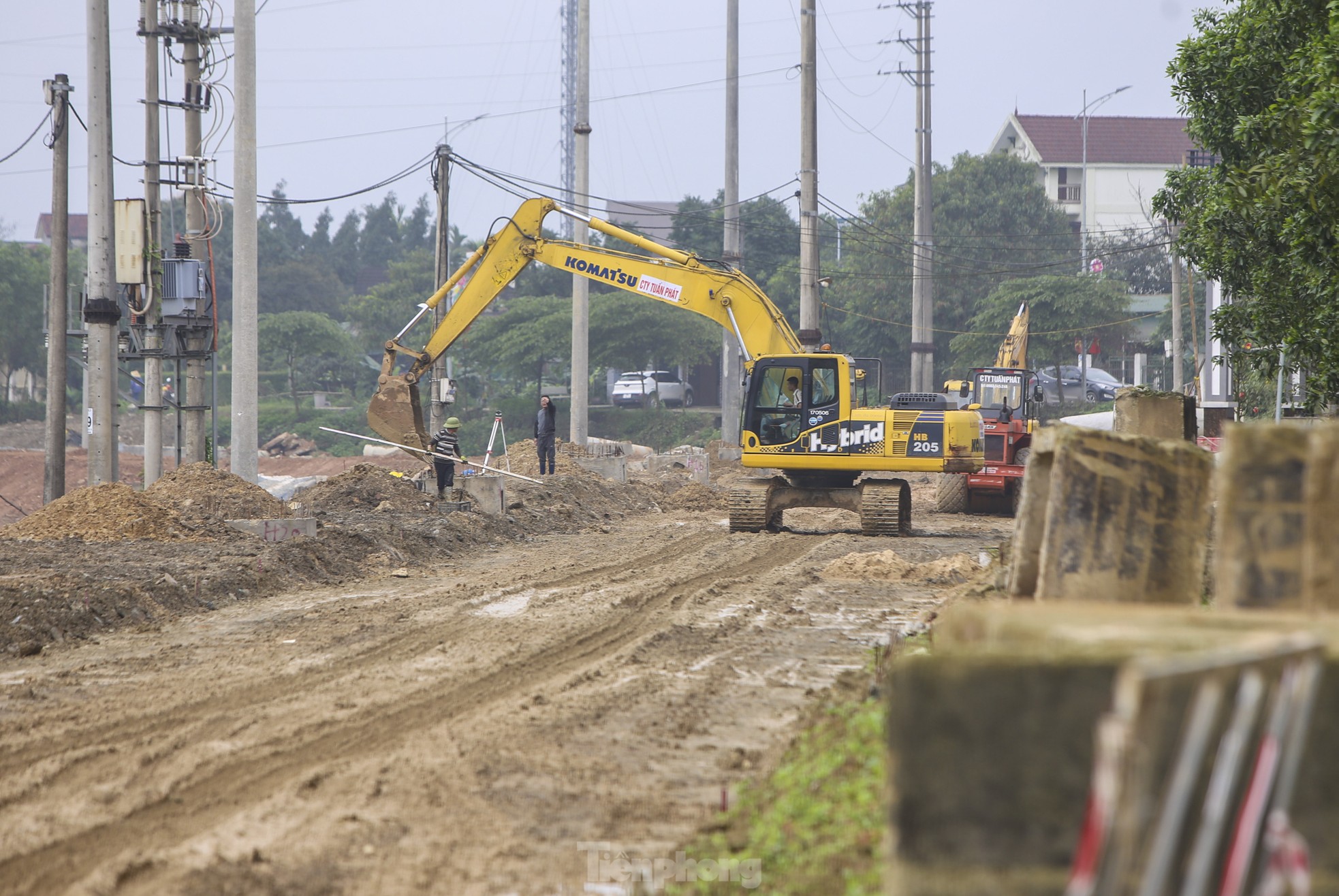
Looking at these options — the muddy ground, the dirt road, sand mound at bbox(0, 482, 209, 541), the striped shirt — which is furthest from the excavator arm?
the dirt road

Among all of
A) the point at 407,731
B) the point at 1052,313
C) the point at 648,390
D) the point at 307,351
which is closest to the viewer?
the point at 407,731

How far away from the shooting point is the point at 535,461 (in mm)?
29359

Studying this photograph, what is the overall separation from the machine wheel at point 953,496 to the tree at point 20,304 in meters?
47.7

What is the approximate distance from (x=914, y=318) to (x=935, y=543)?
1999 centimetres

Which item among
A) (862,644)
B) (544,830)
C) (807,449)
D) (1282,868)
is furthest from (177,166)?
(1282,868)

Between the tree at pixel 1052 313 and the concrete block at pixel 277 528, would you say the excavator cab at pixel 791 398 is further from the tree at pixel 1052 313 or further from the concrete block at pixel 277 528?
the tree at pixel 1052 313

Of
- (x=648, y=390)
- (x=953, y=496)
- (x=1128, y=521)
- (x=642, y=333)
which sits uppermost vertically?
(x=642, y=333)

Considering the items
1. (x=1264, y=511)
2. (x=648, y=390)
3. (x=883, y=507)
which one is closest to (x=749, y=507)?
(x=883, y=507)

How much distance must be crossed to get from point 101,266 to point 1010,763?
17.4m

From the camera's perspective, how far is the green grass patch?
15.6 ft

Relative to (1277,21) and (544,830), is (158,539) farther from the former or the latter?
(1277,21)

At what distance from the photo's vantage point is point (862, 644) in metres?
10.3

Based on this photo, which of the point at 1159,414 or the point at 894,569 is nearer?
the point at 1159,414

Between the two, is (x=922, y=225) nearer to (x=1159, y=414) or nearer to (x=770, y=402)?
(x=770, y=402)
